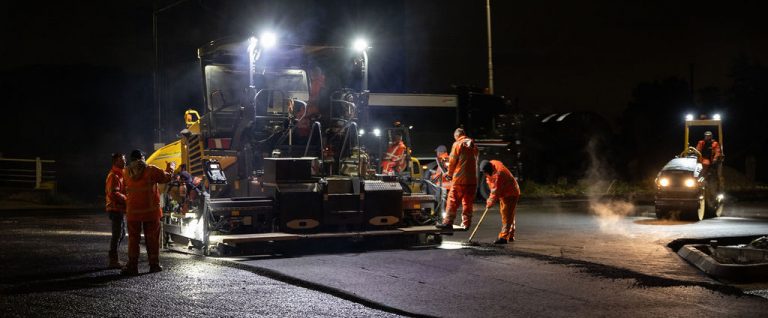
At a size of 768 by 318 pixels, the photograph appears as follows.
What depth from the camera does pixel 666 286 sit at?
866 cm

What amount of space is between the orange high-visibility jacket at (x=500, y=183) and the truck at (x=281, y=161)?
966mm

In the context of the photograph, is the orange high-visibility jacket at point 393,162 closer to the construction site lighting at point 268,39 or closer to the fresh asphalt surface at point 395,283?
the fresh asphalt surface at point 395,283

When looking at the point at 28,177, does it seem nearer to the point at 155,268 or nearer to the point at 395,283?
the point at 155,268

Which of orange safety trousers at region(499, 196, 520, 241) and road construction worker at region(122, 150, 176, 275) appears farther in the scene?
orange safety trousers at region(499, 196, 520, 241)

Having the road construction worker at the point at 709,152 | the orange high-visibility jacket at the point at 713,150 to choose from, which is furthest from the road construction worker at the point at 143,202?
the orange high-visibility jacket at the point at 713,150

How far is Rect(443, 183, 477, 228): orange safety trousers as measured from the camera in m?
12.5

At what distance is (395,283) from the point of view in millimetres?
8883

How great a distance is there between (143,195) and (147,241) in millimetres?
572

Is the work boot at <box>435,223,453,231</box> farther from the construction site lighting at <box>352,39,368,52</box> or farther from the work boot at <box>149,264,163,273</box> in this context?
the work boot at <box>149,264,163,273</box>

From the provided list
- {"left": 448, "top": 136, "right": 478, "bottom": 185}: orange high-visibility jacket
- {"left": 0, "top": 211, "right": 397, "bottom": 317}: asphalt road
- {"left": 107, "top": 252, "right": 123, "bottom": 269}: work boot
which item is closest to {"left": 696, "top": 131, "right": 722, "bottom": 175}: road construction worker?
{"left": 448, "top": 136, "right": 478, "bottom": 185}: orange high-visibility jacket

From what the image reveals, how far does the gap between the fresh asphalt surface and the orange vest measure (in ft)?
2.25

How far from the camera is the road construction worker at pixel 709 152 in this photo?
17.6 metres

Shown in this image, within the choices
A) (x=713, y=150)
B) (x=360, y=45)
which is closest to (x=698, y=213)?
(x=713, y=150)

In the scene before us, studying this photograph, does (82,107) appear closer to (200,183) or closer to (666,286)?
(200,183)
